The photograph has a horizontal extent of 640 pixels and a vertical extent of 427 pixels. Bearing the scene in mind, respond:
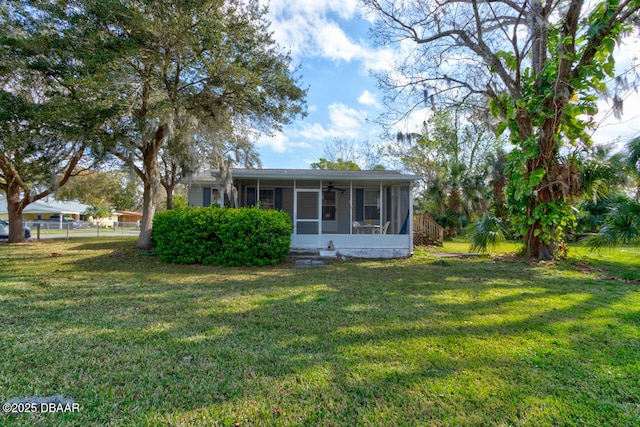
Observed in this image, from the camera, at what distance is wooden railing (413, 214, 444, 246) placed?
14.2 meters

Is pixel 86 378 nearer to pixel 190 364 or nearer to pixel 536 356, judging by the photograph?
pixel 190 364

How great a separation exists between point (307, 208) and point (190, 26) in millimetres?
7357

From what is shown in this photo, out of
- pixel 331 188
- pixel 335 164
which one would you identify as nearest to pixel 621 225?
pixel 331 188

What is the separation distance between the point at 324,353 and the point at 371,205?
34.7ft

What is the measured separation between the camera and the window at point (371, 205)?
13.2m

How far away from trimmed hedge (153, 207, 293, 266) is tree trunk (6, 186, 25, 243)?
39.1ft

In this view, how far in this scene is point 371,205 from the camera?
13.2 meters

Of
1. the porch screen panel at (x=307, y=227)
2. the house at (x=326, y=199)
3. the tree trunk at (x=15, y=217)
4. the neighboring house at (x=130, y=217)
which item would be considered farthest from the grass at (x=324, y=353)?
the neighboring house at (x=130, y=217)

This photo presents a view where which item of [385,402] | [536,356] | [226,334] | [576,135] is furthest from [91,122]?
[576,135]

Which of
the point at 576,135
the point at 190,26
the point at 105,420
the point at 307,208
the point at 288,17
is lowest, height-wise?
the point at 105,420

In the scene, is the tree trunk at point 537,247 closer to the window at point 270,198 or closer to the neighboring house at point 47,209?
the window at point 270,198

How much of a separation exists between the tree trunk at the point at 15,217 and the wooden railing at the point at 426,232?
19.4m

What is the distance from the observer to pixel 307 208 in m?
12.7

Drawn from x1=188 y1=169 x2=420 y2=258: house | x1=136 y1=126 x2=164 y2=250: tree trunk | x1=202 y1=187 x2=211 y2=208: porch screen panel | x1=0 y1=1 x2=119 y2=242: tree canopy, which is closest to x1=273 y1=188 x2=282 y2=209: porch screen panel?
x1=188 y1=169 x2=420 y2=258: house
